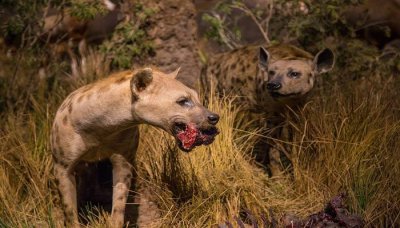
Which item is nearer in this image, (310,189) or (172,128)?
(172,128)

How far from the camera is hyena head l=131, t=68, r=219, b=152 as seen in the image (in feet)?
16.1

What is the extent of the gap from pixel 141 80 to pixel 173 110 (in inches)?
10.9

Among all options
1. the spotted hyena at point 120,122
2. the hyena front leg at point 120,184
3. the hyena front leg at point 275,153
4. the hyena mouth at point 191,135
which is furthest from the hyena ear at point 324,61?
the hyena mouth at point 191,135

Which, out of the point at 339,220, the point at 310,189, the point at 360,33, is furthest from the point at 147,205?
the point at 360,33

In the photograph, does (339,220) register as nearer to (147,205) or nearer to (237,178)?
(237,178)

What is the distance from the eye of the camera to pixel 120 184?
5.62 metres

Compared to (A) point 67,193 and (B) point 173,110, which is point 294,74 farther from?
(A) point 67,193

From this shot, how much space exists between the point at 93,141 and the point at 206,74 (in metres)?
2.71

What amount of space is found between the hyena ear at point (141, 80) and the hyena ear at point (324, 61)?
2231 millimetres

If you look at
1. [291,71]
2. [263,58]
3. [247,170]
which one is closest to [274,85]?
[291,71]

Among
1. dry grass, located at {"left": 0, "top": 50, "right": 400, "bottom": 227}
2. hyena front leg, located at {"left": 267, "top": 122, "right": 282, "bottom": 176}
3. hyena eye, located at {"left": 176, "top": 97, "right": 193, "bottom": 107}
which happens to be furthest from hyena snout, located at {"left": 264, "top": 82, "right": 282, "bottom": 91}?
hyena eye, located at {"left": 176, "top": 97, "right": 193, "bottom": 107}

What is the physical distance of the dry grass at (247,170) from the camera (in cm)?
568

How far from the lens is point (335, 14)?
7910 millimetres

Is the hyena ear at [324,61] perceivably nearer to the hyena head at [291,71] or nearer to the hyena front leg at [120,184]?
the hyena head at [291,71]
